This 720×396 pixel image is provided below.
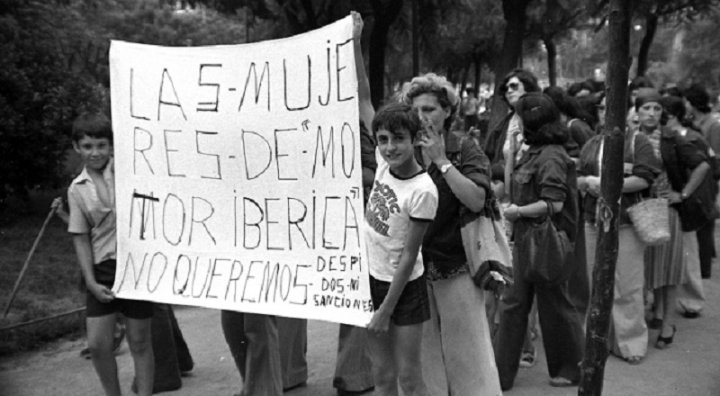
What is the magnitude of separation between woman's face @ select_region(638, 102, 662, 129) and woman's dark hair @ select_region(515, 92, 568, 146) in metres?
1.15

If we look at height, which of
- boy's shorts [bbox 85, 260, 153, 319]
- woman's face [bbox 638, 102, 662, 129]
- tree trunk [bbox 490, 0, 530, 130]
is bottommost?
boy's shorts [bbox 85, 260, 153, 319]

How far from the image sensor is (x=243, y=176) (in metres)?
4.16

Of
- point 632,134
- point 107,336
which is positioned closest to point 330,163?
point 107,336

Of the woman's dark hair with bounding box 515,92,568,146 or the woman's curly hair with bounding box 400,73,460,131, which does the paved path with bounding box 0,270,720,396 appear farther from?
the woman's curly hair with bounding box 400,73,460,131

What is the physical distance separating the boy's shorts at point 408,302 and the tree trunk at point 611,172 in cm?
83

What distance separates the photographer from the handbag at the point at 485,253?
382 centimetres

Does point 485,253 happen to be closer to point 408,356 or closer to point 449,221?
point 449,221

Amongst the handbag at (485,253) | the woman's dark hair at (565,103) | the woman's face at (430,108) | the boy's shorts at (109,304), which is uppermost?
the woman's dark hair at (565,103)

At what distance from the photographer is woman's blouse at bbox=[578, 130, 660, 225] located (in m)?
5.44

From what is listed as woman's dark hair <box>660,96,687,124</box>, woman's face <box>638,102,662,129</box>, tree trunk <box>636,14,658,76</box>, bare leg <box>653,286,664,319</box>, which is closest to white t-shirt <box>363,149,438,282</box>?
woman's face <box>638,102,662,129</box>

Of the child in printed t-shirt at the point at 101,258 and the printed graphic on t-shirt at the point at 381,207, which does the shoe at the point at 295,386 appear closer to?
the child in printed t-shirt at the point at 101,258

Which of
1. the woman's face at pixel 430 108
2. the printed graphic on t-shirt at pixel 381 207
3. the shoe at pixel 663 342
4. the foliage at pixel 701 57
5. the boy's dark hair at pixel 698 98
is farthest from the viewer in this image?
the foliage at pixel 701 57

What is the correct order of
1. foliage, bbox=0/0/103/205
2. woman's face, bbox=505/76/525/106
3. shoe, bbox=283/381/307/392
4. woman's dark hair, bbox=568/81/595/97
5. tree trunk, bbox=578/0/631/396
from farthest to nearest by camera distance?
foliage, bbox=0/0/103/205 → woman's dark hair, bbox=568/81/595/97 → woman's face, bbox=505/76/525/106 → shoe, bbox=283/381/307/392 → tree trunk, bbox=578/0/631/396

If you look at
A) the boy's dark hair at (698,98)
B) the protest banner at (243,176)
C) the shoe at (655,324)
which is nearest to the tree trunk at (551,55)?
the boy's dark hair at (698,98)
